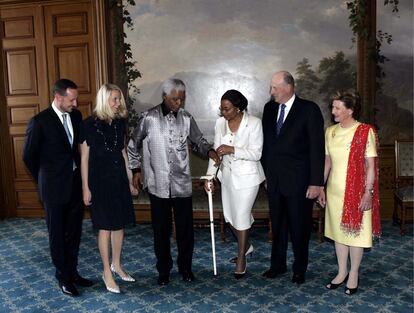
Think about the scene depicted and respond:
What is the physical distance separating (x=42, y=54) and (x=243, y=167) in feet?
12.6

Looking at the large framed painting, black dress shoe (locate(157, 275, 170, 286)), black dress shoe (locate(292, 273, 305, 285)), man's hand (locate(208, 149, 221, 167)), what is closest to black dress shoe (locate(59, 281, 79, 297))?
black dress shoe (locate(157, 275, 170, 286))

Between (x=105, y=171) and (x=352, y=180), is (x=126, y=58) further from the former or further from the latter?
(x=352, y=180)

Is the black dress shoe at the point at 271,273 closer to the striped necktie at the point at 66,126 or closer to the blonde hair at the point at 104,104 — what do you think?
the blonde hair at the point at 104,104

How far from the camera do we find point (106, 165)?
3443 mm

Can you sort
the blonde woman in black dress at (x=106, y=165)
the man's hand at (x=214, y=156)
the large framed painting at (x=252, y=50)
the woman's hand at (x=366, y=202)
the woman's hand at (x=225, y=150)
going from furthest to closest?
the large framed painting at (x=252, y=50), the man's hand at (x=214, y=156), the woman's hand at (x=225, y=150), the blonde woman in black dress at (x=106, y=165), the woman's hand at (x=366, y=202)

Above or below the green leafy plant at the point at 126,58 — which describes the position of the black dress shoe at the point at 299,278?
below

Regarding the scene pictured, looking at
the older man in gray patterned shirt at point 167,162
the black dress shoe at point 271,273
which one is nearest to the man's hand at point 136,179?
the older man in gray patterned shirt at point 167,162

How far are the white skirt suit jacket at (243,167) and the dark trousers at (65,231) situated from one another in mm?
1243

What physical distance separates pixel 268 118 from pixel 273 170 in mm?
442

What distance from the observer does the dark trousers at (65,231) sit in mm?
3445

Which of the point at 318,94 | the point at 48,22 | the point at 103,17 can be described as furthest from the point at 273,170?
the point at 48,22

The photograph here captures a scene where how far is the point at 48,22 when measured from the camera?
19.8ft

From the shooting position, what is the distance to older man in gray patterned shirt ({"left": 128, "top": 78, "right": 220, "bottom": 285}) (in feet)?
11.6

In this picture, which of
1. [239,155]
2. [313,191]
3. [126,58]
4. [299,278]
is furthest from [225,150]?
[126,58]
